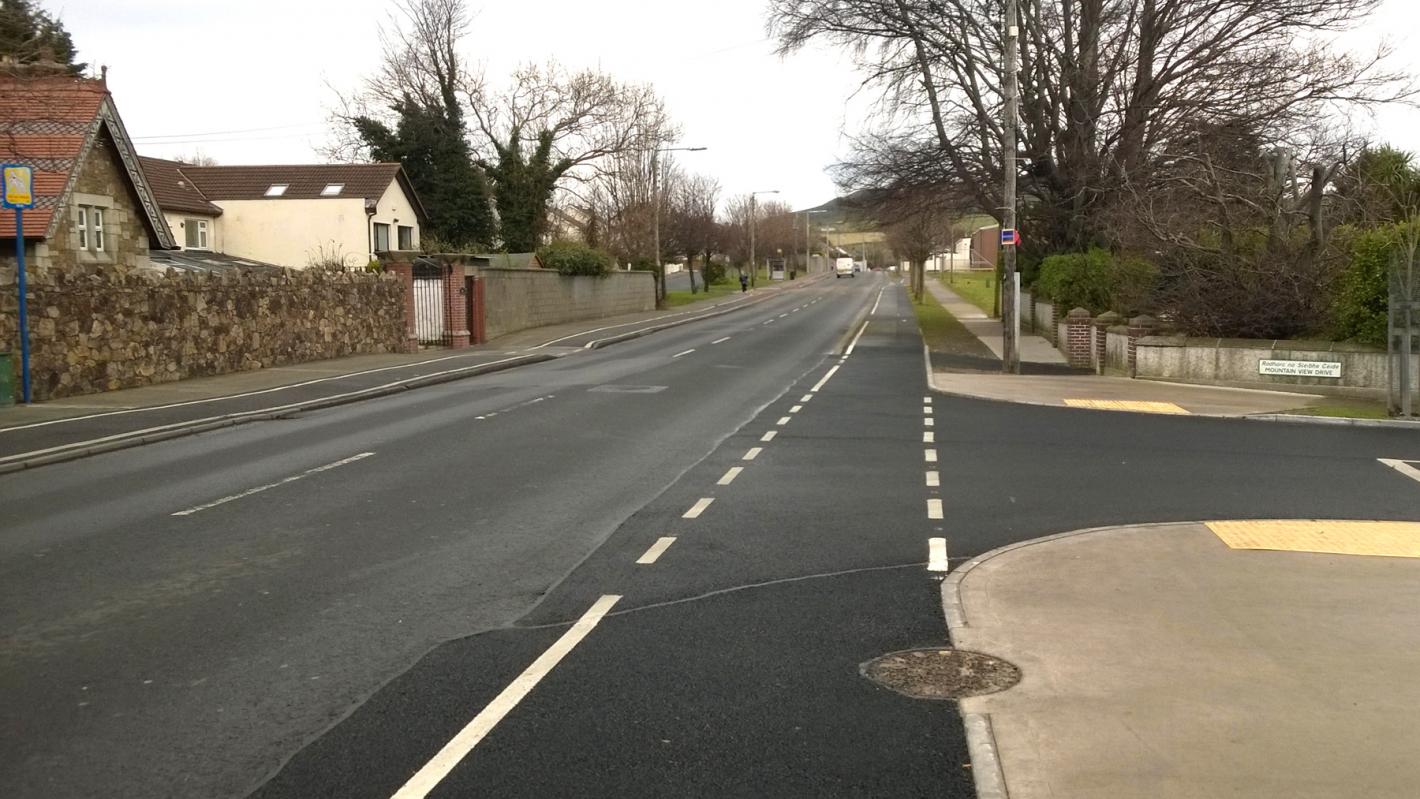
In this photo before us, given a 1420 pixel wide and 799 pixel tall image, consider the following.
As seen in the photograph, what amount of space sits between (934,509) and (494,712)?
18.7 ft

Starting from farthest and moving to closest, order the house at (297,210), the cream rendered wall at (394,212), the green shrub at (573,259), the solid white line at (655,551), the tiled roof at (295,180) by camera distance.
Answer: the cream rendered wall at (394,212) < the tiled roof at (295,180) < the house at (297,210) < the green shrub at (573,259) < the solid white line at (655,551)

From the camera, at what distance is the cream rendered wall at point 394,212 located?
51688mm

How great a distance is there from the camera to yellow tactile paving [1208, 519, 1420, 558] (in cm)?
836

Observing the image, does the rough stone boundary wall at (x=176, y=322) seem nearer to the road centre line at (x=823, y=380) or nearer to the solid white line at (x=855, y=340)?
the road centre line at (x=823, y=380)

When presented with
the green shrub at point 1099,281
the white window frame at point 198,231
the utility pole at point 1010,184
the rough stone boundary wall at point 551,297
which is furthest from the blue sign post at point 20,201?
the white window frame at point 198,231

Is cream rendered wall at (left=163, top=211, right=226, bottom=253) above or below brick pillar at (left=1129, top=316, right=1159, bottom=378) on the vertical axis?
above

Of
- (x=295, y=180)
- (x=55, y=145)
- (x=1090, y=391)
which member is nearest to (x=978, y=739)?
(x=1090, y=391)

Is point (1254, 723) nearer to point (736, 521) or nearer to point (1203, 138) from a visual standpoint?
point (736, 521)

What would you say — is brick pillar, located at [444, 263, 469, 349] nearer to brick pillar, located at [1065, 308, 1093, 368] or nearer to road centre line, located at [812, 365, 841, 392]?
road centre line, located at [812, 365, 841, 392]

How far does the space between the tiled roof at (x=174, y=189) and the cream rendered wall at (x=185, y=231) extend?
1.08 feet

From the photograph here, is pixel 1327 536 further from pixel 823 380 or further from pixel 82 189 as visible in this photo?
pixel 82 189

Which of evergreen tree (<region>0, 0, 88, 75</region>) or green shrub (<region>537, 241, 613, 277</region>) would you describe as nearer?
evergreen tree (<region>0, 0, 88, 75</region>)

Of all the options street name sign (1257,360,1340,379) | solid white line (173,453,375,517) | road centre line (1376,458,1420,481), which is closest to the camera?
solid white line (173,453,375,517)

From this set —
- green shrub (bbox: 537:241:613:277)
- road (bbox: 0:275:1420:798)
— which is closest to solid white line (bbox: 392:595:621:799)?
road (bbox: 0:275:1420:798)
